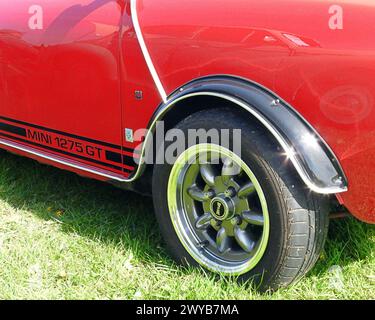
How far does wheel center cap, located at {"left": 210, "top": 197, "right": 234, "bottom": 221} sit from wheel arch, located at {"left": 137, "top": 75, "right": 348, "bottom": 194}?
1.40ft

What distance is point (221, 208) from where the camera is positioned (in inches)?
101

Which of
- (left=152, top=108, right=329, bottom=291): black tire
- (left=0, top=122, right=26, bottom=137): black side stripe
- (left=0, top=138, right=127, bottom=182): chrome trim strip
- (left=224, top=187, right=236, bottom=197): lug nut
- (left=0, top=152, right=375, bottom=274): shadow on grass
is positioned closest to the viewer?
(left=152, top=108, right=329, bottom=291): black tire

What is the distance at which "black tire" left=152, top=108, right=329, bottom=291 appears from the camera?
2.26 metres

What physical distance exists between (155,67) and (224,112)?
→ 0.46 meters

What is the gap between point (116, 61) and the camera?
280 centimetres

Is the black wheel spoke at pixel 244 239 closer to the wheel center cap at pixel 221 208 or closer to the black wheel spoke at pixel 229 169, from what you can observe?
the wheel center cap at pixel 221 208

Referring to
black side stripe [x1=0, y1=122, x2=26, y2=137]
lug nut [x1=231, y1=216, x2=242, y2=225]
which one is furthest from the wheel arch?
black side stripe [x1=0, y1=122, x2=26, y2=137]

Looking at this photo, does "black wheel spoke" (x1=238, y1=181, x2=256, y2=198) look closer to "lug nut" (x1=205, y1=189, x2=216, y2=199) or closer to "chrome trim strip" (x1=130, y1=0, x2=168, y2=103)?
"lug nut" (x1=205, y1=189, x2=216, y2=199)

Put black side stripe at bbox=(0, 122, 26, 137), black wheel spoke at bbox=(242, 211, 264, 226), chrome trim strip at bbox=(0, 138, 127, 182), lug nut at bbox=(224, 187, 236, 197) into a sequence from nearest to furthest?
black wheel spoke at bbox=(242, 211, 264, 226)
lug nut at bbox=(224, 187, 236, 197)
chrome trim strip at bbox=(0, 138, 127, 182)
black side stripe at bbox=(0, 122, 26, 137)

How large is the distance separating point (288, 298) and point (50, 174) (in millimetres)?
2402

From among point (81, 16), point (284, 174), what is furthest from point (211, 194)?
point (81, 16)

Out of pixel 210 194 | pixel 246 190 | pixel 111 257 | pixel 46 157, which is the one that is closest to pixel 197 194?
pixel 210 194

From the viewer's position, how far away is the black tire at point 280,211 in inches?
89.1

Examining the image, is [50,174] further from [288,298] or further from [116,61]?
[288,298]
